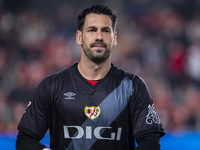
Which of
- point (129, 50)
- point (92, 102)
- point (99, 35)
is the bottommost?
point (92, 102)

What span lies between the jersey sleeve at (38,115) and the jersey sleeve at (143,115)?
2.03ft

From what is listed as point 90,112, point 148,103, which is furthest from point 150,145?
point 90,112

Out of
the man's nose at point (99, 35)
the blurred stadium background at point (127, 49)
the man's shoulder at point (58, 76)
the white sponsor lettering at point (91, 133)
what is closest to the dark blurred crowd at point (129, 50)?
the blurred stadium background at point (127, 49)

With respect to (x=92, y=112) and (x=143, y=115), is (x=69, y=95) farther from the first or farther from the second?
(x=143, y=115)

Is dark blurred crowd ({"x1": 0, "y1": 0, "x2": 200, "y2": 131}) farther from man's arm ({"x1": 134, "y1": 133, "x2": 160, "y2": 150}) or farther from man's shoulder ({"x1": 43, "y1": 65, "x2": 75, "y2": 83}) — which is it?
man's arm ({"x1": 134, "y1": 133, "x2": 160, "y2": 150})

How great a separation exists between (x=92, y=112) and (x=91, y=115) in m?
0.02

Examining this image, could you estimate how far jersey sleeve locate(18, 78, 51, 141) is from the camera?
251cm

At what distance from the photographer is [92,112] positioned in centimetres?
252

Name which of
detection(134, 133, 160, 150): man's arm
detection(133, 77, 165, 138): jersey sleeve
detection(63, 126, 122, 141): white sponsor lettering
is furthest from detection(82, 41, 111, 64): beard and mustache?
detection(134, 133, 160, 150): man's arm

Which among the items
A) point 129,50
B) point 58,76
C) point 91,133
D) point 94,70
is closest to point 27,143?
point 91,133

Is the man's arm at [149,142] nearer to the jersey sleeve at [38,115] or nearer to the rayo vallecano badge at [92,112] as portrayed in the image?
the rayo vallecano badge at [92,112]

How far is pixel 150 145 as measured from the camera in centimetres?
232

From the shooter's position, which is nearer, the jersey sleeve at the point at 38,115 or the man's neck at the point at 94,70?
the jersey sleeve at the point at 38,115

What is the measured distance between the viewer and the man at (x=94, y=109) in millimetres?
2490
